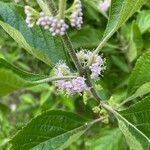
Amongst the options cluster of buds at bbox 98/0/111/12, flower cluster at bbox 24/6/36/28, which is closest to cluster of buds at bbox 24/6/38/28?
flower cluster at bbox 24/6/36/28

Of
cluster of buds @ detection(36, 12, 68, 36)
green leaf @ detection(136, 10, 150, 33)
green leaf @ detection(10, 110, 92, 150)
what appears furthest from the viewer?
green leaf @ detection(136, 10, 150, 33)

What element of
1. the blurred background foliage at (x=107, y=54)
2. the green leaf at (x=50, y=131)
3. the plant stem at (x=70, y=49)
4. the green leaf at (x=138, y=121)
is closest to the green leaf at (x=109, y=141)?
the blurred background foliage at (x=107, y=54)

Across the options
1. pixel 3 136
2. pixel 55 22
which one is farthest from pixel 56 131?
pixel 3 136

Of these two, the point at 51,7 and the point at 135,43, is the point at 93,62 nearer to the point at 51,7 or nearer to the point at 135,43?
the point at 51,7

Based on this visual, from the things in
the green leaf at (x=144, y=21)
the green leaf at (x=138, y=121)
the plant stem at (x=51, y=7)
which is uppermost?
the green leaf at (x=144, y=21)

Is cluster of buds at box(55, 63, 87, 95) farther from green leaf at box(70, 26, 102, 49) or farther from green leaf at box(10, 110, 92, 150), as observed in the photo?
green leaf at box(70, 26, 102, 49)

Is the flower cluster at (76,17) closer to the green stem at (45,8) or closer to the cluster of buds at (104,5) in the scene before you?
the green stem at (45,8)
